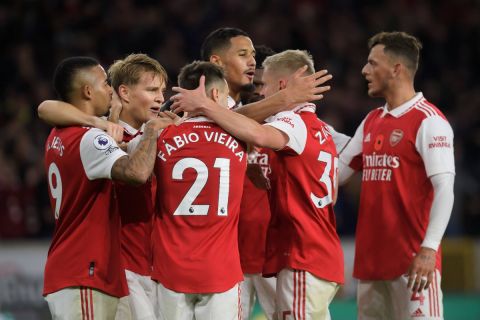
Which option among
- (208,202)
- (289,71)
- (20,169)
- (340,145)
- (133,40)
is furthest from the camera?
(133,40)

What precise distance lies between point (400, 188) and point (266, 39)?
933cm

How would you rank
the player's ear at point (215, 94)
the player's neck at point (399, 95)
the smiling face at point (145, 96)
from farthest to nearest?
the player's neck at point (399, 95), the smiling face at point (145, 96), the player's ear at point (215, 94)

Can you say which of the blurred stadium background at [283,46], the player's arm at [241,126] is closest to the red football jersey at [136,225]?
the player's arm at [241,126]

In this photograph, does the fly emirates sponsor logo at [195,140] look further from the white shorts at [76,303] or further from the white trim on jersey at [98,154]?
the white shorts at [76,303]

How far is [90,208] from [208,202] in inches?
28.3

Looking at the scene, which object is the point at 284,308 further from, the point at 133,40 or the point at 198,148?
the point at 133,40

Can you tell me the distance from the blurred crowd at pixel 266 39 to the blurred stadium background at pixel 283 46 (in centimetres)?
2

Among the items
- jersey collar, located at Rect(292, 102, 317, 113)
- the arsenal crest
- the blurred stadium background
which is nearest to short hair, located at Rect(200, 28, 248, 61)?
jersey collar, located at Rect(292, 102, 317, 113)

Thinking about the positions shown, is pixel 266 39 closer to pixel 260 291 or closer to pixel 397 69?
pixel 397 69

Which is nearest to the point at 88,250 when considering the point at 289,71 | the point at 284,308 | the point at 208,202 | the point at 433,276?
the point at 208,202

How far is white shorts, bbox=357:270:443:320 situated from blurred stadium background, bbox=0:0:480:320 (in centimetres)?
578

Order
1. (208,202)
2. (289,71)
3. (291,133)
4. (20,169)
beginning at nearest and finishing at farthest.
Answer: (208,202)
(291,133)
(289,71)
(20,169)

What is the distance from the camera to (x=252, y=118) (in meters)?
5.86

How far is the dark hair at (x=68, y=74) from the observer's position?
5777 millimetres
